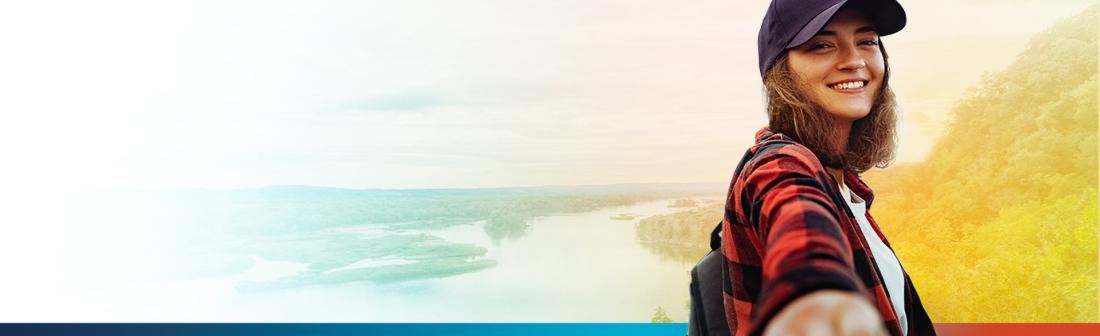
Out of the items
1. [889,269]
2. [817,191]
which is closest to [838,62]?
[889,269]

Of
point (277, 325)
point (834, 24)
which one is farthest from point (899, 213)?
point (834, 24)

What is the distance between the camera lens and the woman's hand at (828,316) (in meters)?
0.49

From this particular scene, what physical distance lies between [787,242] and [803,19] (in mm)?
387

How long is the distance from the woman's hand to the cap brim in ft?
1.34

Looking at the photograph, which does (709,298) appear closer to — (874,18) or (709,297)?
(709,297)

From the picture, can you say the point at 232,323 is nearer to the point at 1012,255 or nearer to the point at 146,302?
the point at 146,302

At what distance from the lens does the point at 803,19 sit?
2.83 ft

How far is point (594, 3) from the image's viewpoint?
4414mm

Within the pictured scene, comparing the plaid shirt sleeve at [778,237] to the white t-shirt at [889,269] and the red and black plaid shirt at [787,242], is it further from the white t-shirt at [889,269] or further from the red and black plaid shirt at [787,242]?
the white t-shirt at [889,269]

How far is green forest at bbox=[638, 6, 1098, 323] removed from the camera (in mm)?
4363

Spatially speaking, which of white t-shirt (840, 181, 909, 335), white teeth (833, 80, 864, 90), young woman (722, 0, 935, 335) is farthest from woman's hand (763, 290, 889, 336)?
white teeth (833, 80, 864, 90)

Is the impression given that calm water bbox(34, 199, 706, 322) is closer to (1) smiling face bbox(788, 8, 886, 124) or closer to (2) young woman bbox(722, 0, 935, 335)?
(2) young woman bbox(722, 0, 935, 335)

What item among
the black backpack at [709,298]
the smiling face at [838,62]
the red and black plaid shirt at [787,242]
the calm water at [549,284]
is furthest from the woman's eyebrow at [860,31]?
the calm water at [549,284]

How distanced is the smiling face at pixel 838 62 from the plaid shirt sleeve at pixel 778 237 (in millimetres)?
157
